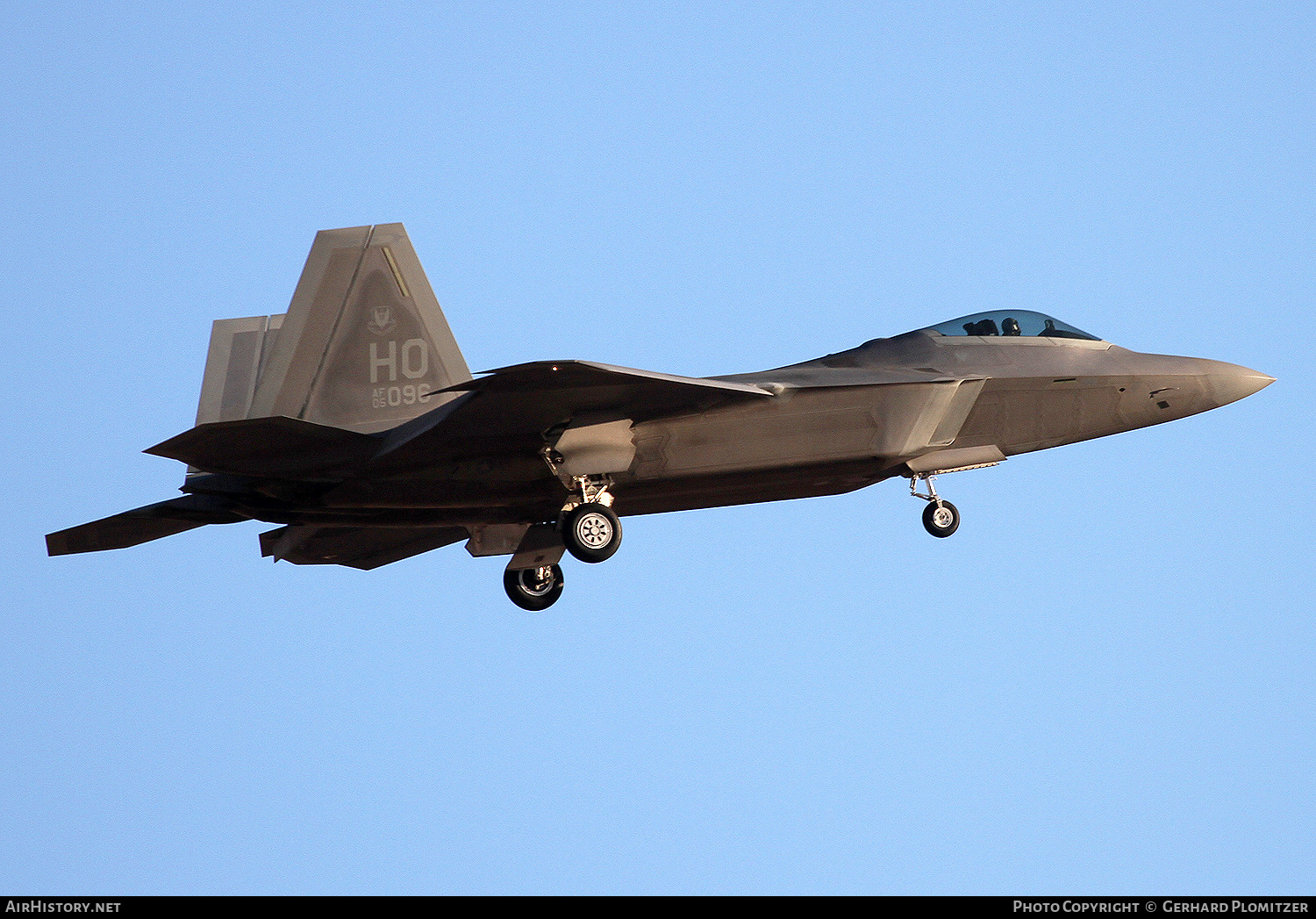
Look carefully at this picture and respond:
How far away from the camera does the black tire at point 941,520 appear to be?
19156mm

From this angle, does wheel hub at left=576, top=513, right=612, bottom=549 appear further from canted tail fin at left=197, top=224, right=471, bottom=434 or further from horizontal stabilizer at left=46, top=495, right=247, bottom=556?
horizontal stabilizer at left=46, top=495, right=247, bottom=556

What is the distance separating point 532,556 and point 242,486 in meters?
4.02

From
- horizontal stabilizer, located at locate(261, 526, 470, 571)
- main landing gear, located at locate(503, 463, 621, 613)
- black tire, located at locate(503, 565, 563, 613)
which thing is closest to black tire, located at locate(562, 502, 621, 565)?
main landing gear, located at locate(503, 463, 621, 613)

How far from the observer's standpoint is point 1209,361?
66.9 ft

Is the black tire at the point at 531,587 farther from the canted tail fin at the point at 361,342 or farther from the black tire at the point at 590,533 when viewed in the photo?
the canted tail fin at the point at 361,342

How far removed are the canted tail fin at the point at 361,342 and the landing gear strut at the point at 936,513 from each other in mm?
6050

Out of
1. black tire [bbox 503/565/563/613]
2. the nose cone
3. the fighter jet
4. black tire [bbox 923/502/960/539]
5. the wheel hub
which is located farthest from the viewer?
the nose cone

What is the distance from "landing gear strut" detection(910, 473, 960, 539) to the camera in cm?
1916

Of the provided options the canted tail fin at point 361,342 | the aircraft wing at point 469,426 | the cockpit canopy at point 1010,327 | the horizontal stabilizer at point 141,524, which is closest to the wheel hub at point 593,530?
A: the aircraft wing at point 469,426

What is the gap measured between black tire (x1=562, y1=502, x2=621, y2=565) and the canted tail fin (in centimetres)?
217

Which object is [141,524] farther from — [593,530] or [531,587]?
[593,530]

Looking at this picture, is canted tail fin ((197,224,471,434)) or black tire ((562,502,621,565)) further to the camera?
canted tail fin ((197,224,471,434))

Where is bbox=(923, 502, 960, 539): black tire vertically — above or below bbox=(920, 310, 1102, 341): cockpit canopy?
below
